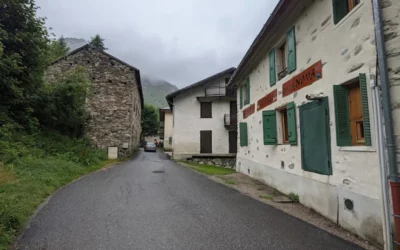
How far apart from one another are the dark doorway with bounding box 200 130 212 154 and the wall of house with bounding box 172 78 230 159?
0.25 meters

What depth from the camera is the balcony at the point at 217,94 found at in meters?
19.6

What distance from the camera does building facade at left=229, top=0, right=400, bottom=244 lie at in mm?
3766

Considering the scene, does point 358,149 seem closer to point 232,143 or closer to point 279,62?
point 279,62

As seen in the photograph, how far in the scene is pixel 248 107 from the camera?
1062 cm

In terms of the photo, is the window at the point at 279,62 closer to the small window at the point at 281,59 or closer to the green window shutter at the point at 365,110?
the small window at the point at 281,59

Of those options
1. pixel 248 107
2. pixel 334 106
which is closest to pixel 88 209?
pixel 334 106

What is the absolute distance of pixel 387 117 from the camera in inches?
129

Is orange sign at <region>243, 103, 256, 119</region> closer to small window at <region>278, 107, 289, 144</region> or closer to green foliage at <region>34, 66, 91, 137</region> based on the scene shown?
small window at <region>278, 107, 289, 144</region>

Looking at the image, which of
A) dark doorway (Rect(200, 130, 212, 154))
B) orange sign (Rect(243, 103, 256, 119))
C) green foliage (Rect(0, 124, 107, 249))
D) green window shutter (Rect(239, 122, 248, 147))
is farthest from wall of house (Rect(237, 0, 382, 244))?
dark doorway (Rect(200, 130, 212, 154))

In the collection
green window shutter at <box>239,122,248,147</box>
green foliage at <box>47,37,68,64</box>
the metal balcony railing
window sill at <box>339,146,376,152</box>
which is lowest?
window sill at <box>339,146,376,152</box>

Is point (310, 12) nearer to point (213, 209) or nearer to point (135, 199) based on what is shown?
point (213, 209)

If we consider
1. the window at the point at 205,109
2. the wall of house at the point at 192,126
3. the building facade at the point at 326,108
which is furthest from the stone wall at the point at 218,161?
the building facade at the point at 326,108

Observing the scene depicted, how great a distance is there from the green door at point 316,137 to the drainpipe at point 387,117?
149 cm

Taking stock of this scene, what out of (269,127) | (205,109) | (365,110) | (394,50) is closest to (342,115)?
(365,110)
